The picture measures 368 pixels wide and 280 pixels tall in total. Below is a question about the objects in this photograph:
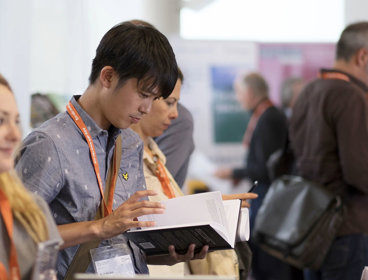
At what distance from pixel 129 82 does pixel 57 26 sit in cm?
180

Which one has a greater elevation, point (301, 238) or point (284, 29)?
point (284, 29)

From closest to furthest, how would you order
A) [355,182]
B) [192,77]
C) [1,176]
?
[1,176], [355,182], [192,77]

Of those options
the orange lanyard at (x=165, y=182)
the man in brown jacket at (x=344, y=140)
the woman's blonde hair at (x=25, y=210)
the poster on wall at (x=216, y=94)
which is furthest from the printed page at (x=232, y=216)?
the poster on wall at (x=216, y=94)

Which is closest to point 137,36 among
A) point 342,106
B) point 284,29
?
point 342,106

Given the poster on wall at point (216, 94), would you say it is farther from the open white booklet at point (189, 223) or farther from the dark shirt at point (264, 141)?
the open white booklet at point (189, 223)

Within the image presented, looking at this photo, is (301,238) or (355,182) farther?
(301,238)

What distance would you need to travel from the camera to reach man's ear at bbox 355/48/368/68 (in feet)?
11.4

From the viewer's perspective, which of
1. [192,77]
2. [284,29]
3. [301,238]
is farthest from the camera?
[284,29]

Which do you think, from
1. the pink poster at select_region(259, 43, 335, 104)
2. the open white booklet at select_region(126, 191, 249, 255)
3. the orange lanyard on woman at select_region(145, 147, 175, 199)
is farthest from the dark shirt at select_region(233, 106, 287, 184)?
the open white booklet at select_region(126, 191, 249, 255)

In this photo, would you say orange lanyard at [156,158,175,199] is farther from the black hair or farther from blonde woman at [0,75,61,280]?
blonde woman at [0,75,61,280]

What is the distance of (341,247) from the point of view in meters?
3.36

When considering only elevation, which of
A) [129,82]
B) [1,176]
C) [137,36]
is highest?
[137,36]

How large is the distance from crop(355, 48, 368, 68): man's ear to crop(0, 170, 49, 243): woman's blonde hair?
2341mm

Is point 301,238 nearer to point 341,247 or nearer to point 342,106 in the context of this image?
point 341,247
